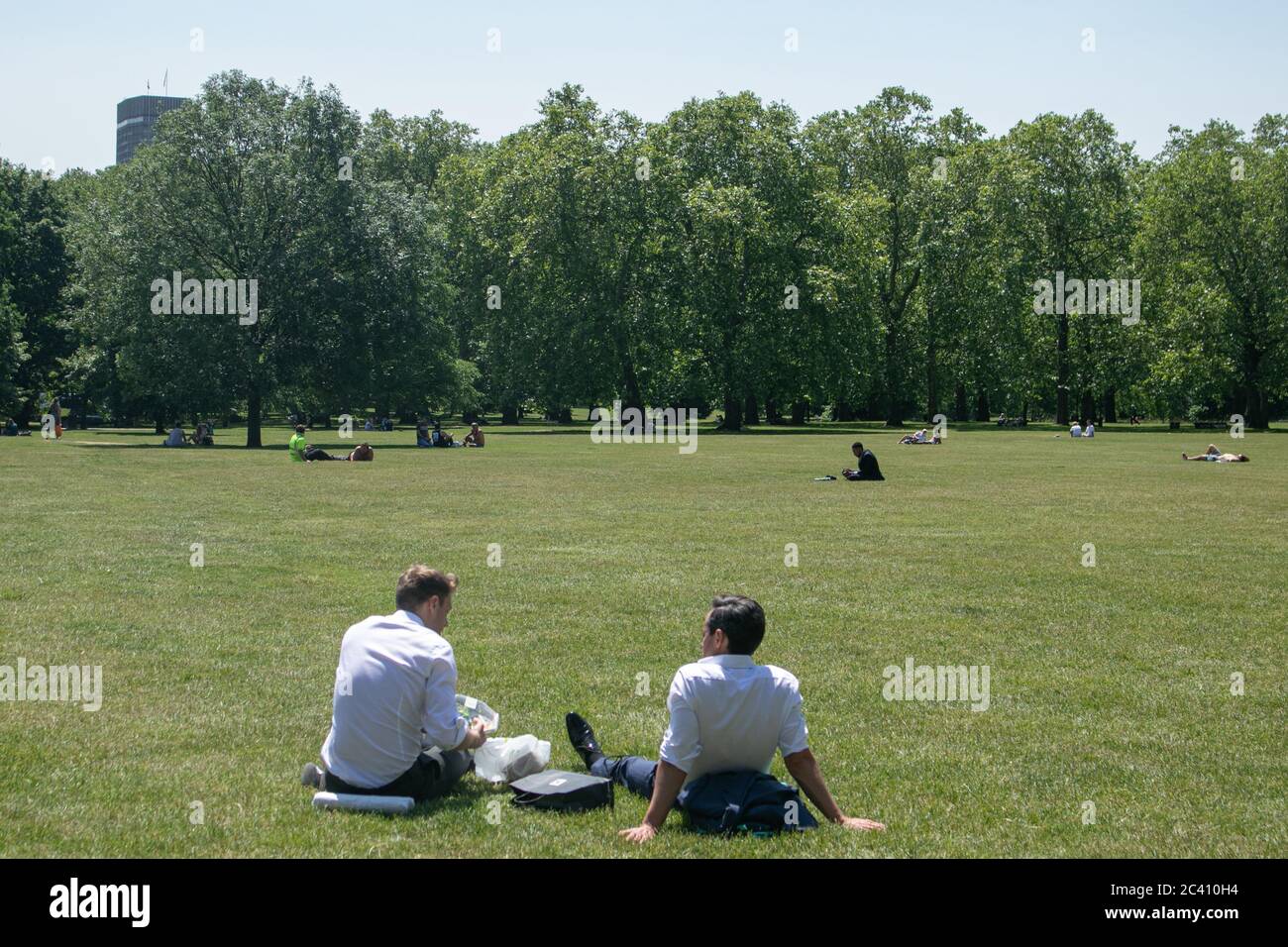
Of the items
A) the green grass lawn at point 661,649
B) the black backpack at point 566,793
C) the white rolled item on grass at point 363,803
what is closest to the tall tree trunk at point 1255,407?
the green grass lawn at point 661,649

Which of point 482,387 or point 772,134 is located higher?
point 772,134

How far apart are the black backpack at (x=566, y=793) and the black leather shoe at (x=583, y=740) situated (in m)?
0.54

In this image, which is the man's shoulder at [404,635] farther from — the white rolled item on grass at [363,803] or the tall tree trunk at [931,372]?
the tall tree trunk at [931,372]

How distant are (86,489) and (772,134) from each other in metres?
60.9

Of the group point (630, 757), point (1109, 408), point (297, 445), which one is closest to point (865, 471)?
point (297, 445)

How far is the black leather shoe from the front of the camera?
8.24 meters

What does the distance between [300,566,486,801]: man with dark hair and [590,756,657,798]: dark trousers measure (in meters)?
0.92

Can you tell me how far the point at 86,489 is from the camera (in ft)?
99.8

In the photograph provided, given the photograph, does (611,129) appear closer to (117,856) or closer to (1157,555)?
(1157,555)

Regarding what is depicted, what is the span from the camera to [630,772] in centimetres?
782

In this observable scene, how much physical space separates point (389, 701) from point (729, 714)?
6.42ft

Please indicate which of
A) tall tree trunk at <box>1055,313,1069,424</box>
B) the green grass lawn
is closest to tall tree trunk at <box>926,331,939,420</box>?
tall tree trunk at <box>1055,313,1069,424</box>

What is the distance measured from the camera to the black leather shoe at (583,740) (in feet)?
27.0
